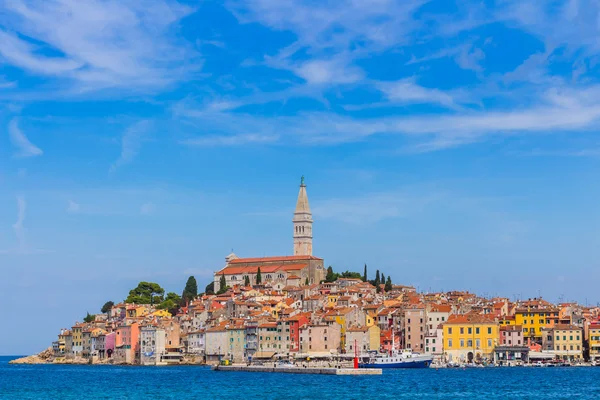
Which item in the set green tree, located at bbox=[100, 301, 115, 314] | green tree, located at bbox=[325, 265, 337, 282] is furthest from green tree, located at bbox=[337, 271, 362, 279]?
green tree, located at bbox=[100, 301, 115, 314]

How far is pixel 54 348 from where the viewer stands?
3819 inches

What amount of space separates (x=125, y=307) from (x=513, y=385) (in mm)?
56624

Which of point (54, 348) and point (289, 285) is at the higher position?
point (289, 285)

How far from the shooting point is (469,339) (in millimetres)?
71250

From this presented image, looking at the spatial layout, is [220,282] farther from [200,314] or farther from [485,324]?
[485,324]

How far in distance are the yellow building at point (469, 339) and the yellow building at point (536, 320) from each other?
5.42 m

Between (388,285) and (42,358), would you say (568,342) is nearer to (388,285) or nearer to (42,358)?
(388,285)

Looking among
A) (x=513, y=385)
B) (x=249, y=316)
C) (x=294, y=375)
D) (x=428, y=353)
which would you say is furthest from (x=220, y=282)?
(x=513, y=385)

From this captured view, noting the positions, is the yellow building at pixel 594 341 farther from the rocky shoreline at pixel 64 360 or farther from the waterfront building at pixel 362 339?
the rocky shoreline at pixel 64 360

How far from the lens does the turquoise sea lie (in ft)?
151

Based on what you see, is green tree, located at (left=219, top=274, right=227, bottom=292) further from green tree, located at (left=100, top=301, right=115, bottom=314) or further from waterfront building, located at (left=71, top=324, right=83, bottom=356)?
waterfront building, located at (left=71, top=324, right=83, bottom=356)

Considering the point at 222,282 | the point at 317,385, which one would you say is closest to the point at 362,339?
the point at 317,385

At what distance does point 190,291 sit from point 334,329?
118 ft

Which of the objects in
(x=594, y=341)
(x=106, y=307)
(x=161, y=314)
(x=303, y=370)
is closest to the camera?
(x=303, y=370)
